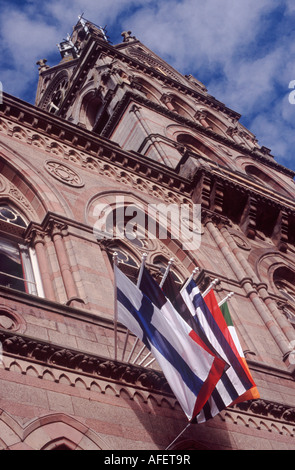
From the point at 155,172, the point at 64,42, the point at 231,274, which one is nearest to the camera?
the point at 231,274

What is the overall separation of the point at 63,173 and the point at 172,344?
7.71 m

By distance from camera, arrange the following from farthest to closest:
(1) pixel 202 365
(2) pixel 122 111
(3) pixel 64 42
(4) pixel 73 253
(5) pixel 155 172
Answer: (3) pixel 64 42 → (2) pixel 122 111 → (5) pixel 155 172 → (4) pixel 73 253 → (1) pixel 202 365

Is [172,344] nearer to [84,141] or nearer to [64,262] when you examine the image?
[64,262]

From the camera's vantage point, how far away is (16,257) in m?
13.6

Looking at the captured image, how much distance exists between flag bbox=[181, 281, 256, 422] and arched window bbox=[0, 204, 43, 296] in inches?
118

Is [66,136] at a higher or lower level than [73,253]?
higher

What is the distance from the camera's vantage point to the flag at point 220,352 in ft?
33.7

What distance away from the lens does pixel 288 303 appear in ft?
58.5

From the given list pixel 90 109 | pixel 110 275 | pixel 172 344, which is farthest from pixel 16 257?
pixel 90 109

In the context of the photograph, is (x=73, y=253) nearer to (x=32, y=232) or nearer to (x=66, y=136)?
(x=32, y=232)

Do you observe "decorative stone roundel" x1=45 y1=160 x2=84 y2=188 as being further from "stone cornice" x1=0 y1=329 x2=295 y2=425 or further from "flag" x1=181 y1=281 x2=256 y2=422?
"stone cornice" x1=0 y1=329 x2=295 y2=425

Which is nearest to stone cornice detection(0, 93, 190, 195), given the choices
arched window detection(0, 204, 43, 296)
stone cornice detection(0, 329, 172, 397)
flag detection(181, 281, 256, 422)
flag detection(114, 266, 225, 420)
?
arched window detection(0, 204, 43, 296)
